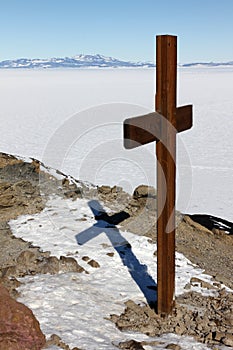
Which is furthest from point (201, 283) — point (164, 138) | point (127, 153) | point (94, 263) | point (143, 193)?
point (127, 153)

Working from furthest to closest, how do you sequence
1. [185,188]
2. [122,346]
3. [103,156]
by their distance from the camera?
[103,156] → [185,188] → [122,346]

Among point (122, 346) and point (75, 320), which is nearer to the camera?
point (122, 346)

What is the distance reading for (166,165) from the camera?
3.78 meters

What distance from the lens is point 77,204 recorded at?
23.1 ft

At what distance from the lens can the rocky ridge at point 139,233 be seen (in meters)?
3.93

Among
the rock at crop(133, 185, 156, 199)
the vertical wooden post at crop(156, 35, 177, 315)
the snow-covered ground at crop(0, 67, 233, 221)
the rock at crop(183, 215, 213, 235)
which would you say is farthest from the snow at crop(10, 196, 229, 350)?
the snow-covered ground at crop(0, 67, 233, 221)

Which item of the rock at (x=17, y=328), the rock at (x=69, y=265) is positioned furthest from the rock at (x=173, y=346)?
the rock at (x=69, y=265)

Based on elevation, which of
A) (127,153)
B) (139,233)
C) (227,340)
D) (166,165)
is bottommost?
(127,153)

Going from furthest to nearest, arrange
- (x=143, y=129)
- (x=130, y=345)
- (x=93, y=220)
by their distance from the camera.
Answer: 1. (x=93, y=220)
2. (x=143, y=129)
3. (x=130, y=345)

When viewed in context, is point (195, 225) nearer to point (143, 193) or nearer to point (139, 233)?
point (143, 193)

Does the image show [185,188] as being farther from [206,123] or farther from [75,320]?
[206,123]

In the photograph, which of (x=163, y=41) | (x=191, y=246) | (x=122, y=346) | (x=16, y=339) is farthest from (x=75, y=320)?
(x=191, y=246)

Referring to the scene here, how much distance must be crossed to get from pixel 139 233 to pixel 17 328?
126 inches

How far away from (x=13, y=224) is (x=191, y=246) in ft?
7.83
